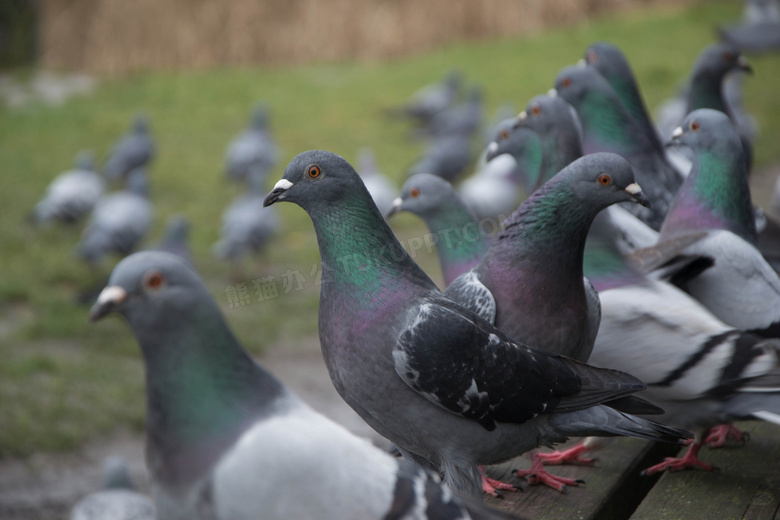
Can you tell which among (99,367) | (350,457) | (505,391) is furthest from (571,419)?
(99,367)

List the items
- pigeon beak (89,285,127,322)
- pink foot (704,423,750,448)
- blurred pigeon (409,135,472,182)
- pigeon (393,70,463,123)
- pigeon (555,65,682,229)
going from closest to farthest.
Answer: pigeon beak (89,285,127,322) < pink foot (704,423,750,448) < pigeon (555,65,682,229) < blurred pigeon (409,135,472,182) < pigeon (393,70,463,123)

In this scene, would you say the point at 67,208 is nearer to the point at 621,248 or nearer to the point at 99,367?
the point at 99,367

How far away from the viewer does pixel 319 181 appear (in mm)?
2061

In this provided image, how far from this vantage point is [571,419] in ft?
6.77

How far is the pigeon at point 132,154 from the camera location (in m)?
9.53

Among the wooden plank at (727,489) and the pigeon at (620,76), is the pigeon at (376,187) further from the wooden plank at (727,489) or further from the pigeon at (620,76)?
the wooden plank at (727,489)

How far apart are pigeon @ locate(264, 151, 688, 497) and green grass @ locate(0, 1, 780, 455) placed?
3715 mm

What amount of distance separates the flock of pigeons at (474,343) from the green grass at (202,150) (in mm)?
3576

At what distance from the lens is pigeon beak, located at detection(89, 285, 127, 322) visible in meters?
1.44

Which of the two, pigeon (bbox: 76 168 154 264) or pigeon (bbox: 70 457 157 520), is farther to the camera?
pigeon (bbox: 76 168 154 264)

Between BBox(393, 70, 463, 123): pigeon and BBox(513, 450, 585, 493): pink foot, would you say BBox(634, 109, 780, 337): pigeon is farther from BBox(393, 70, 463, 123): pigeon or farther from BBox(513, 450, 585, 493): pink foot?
BBox(393, 70, 463, 123): pigeon

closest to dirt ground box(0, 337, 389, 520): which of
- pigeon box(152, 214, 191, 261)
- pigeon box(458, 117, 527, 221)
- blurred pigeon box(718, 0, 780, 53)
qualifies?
pigeon box(152, 214, 191, 261)

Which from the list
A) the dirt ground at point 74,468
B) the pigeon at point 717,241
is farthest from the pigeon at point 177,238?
the pigeon at point 717,241

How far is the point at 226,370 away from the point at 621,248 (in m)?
1.61
